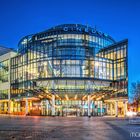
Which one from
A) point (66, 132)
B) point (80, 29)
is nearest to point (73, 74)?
point (80, 29)

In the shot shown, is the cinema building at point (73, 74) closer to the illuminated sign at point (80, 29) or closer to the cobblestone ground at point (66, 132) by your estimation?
the illuminated sign at point (80, 29)

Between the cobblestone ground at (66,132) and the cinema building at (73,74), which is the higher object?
the cinema building at (73,74)

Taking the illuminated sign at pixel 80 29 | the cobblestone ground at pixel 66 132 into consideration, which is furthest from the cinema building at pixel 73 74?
the cobblestone ground at pixel 66 132

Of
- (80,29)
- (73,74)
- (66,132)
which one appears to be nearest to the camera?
(66,132)

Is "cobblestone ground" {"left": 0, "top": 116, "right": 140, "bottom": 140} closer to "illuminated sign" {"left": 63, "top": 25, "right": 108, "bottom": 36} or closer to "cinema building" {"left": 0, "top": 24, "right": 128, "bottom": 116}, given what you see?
"cinema building" {"left": 0, "top": 24, "right": 128, "bottom": 116}

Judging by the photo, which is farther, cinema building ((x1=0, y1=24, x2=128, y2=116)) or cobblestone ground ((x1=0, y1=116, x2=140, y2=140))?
cinema building ((x1=0, y1=24, x2=128, y2=116))

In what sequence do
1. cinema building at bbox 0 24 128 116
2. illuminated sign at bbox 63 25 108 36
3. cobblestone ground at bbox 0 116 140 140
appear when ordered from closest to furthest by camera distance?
cobblestone ground at bbox 0 116 140 140
cinema building at bbox 0 24 128 116
illuminated sign at bbox 63 25 108 36

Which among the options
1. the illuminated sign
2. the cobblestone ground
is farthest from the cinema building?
the cobblestone ground

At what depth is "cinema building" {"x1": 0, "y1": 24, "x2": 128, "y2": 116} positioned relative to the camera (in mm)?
76688

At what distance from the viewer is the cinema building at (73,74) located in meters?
76.7

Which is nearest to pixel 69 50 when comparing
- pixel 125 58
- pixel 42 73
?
pixel 42 73

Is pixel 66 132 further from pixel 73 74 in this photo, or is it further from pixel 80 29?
pixel 80 29

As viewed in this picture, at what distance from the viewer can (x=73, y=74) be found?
7712cm

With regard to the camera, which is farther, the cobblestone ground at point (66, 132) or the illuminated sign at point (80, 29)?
the illuminated sign at point (80, 29)
